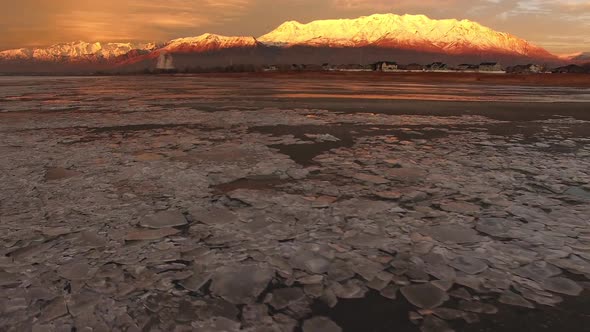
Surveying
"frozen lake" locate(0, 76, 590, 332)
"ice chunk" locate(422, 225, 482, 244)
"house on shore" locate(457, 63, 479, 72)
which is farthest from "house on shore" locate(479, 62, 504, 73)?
"ice chunk" locate(422, 225, 482, 244)

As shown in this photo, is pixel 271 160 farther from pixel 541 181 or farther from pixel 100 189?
pixel 541 181

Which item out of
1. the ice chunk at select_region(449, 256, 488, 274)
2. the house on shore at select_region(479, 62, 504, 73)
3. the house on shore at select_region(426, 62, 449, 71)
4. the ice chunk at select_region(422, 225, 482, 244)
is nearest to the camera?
the ice chunk at select_region(449, 256, 488, 274)

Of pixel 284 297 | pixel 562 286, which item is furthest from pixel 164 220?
pixel 562 286

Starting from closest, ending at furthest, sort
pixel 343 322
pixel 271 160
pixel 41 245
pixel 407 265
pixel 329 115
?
pixel 343 322 < pixel 407 265 < pixel 41 245 < pixel 271 160 < pixel 329 115

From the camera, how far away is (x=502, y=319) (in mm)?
2240

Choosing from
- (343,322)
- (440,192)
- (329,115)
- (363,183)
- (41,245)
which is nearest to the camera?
(343,322)

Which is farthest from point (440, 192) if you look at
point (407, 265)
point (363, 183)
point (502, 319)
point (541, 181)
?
point (502, 319)

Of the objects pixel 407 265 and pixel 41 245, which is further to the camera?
pixel 41 245

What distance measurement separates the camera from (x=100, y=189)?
471 centimetres

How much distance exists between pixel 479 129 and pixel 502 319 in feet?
28.4

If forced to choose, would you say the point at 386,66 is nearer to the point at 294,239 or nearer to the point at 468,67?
the point at 468,67

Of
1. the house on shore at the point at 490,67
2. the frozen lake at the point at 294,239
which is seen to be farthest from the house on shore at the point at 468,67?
the frozen lake at the point at 294,239

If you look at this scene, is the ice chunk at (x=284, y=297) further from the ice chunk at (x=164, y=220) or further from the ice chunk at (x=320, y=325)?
the ice chunk at (x=164, y=220)

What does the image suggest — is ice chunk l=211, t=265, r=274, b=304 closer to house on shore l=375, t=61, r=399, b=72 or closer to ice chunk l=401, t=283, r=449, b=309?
ice chunk l=401, t=283, r=449, b=309
